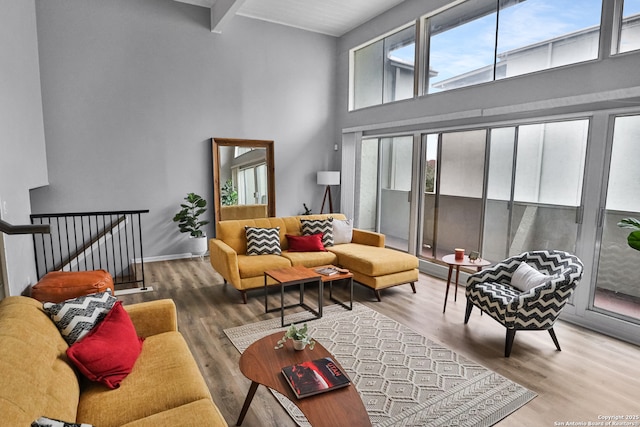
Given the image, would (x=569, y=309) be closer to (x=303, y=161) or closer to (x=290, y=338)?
(x=290, y=338)

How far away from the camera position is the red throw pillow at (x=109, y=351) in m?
1.79

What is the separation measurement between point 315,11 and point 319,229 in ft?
12.2

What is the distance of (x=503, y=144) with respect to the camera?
443cm

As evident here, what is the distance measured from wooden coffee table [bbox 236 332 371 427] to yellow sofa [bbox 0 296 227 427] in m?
0.32

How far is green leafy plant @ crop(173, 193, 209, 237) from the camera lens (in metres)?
5.80

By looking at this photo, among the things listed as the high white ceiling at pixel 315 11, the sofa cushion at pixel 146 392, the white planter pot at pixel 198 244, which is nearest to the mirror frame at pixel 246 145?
the white planter pot at pixel 198 244

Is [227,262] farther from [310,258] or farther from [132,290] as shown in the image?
[132,290]

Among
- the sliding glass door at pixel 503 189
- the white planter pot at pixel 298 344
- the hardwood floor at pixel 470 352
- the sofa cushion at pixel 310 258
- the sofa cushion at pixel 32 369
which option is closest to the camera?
the sofa cushion at pixel 32 369

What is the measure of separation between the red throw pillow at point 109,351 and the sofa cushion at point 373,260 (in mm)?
2680

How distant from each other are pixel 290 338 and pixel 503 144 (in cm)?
363

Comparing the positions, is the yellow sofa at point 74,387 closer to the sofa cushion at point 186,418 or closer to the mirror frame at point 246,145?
the sofa cushion at point 186,418

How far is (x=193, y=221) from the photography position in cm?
587

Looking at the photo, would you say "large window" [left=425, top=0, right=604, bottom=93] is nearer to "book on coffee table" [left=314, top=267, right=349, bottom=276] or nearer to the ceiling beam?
the ceiling beam

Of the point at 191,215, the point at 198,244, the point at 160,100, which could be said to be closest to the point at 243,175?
the point at 191,215
